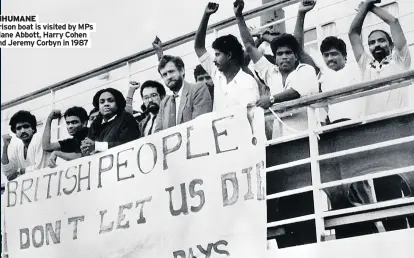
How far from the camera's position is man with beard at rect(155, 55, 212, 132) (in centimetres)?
593

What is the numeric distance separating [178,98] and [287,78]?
884 millimetres

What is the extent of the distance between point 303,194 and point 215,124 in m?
0.79

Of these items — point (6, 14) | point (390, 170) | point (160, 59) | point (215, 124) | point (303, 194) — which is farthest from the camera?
point (6, 14)

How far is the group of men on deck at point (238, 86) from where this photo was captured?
17.2ft

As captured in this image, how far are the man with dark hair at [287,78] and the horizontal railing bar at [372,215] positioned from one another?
66cm

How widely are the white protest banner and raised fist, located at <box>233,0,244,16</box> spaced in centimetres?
73

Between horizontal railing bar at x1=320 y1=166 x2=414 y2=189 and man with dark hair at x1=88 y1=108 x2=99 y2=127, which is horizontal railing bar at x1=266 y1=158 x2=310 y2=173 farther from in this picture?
man with dark hair at x1=88 y1=108 x2=99 y2=127

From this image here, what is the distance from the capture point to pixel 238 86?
5754 millimetres


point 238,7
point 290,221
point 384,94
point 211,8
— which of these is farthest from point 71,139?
point 384,94

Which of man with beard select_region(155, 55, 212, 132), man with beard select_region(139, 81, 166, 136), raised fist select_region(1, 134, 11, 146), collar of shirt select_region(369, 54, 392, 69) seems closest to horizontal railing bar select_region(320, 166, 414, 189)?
collar of shirt select_region(369, 54, 392, 69)

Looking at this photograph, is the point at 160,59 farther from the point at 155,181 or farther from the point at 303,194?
the point at 303,194

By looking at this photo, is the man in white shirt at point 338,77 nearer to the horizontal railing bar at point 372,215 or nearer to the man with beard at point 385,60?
the man with beard at point 385,60

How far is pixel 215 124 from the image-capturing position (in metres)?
5.77

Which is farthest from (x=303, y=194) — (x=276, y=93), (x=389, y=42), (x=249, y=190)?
(x=389, y=42)
